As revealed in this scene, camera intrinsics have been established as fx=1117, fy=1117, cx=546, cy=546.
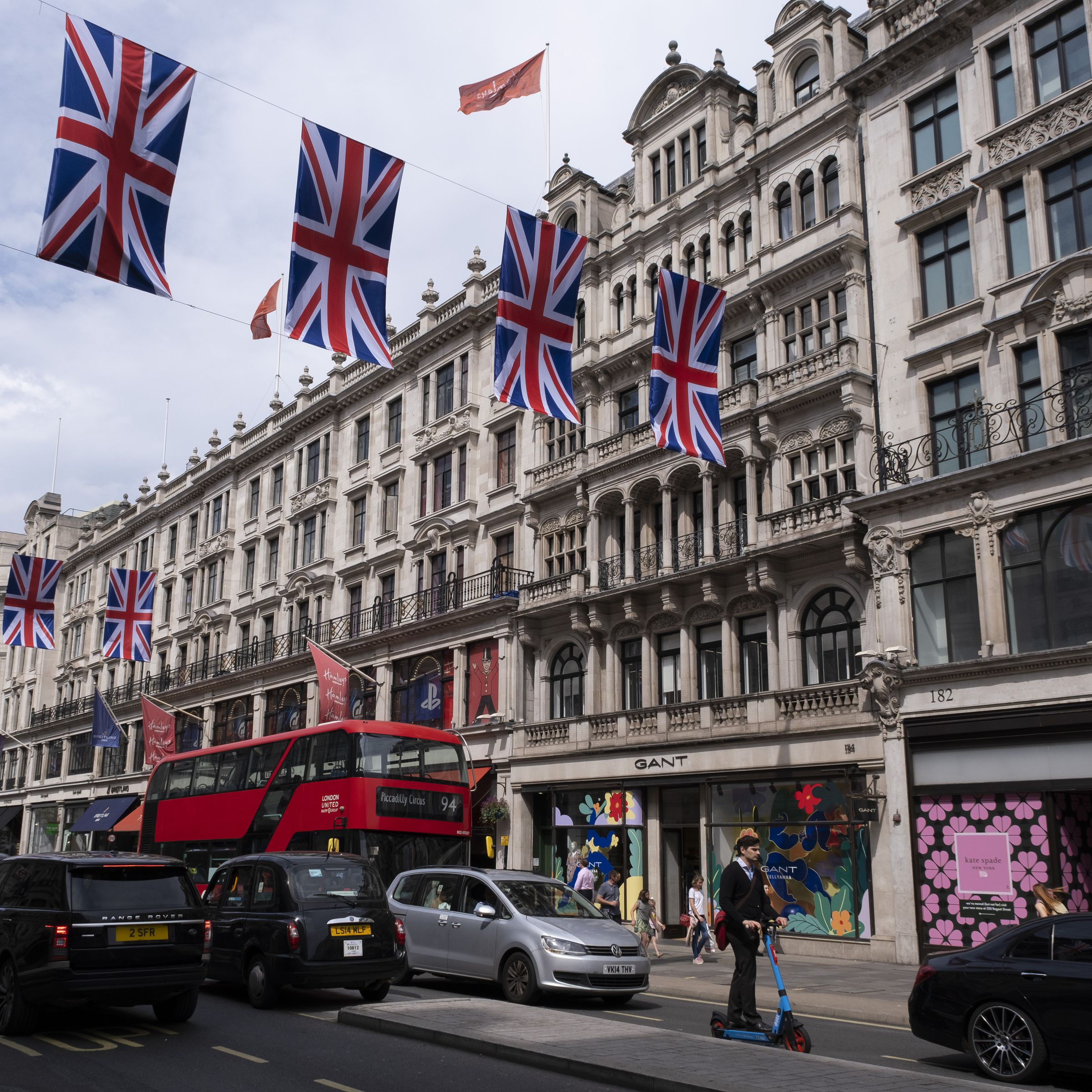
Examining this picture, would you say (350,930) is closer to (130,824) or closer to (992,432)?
(992,432)

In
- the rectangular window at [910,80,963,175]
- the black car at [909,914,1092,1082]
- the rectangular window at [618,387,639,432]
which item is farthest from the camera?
the rectangular window at [618,387,639,432]

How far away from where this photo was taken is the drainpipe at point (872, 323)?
23.9 m

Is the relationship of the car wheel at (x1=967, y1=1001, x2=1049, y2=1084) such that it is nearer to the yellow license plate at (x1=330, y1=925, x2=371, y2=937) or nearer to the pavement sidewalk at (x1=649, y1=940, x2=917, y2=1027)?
the pavement sidewalk at (x1=649, y1=940, x2=917, y2=1027)

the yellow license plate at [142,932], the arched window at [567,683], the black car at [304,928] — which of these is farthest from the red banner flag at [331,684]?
the yellow license plate at [142,932]

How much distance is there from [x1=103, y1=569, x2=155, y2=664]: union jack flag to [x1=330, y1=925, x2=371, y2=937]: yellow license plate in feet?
97.3

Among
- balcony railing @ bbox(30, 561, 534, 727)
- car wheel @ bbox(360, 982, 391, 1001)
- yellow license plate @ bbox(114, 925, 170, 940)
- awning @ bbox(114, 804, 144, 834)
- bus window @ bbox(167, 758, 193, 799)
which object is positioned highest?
balcony railing @ bbox(30, 561, 534, 727)

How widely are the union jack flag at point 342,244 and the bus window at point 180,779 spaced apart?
15591mm

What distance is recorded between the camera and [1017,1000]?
32.7ft

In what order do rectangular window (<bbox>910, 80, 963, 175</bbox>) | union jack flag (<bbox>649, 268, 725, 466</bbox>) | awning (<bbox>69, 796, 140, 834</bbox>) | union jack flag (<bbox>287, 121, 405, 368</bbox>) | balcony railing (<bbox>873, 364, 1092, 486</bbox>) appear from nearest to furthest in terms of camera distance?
union jack flag (<bbox>287, 121, 405, 368</bbox>)
balcony railing (<bbox>873, 364, 1092, 486</bbox>)
union jack flag (<bbox>649, 268, 725, 466</bbox>)
rectangular window (<bbox>910, 80, 963, 175</bbox>)
awning (<bbox>69, 796, 140, 834</bbox>)

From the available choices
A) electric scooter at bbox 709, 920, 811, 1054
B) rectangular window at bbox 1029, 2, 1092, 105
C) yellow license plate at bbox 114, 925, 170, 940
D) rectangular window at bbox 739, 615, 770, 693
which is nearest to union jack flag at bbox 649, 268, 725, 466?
rectangular window at bbox 739, 615, 770, 693

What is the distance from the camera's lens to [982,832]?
21.0 m

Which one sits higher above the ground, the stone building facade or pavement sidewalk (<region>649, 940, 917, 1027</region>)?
the stone building facade

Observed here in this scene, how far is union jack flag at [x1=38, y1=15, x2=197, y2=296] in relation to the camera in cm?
1520

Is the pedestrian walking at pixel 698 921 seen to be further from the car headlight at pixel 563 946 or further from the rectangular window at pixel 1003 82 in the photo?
the rectangular window at pixel 1003 82
